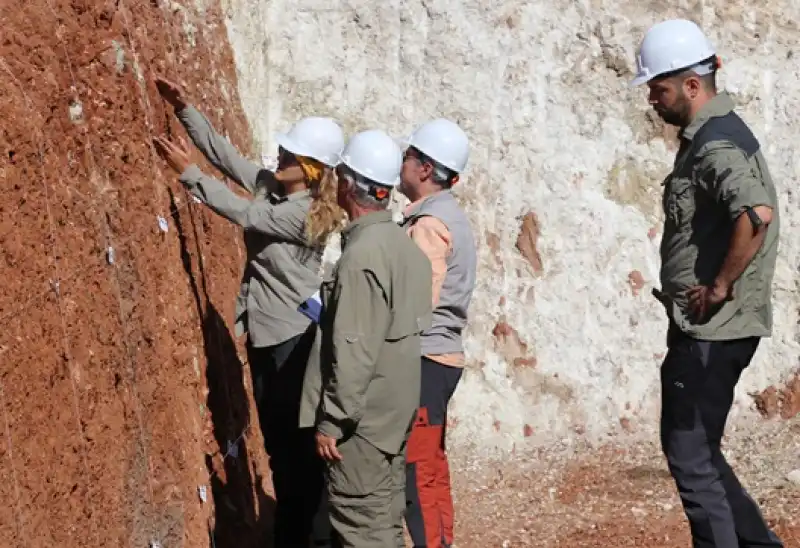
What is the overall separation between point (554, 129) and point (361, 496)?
4.71m

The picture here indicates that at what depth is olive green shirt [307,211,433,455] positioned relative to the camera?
11.5 ft

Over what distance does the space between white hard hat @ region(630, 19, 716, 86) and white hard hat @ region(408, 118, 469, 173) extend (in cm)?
91

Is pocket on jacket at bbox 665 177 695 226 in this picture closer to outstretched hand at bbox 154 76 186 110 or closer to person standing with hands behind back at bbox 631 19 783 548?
person standing with hands behind back at bbox 631 19 783 548

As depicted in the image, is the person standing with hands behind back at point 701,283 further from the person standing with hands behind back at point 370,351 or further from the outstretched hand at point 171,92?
the outstretched hand at point 171,92

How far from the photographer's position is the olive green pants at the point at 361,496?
3.63 m

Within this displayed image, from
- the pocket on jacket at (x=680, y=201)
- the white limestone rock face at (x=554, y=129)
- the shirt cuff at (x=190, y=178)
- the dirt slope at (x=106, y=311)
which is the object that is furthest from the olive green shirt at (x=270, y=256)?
the white limestone rock face at (x=554, y=129)

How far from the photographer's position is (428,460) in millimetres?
4582

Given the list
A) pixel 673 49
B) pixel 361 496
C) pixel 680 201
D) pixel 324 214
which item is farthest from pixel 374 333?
pixel 673 49

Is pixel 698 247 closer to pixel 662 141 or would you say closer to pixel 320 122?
pixel 320 122

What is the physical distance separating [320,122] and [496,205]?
360cm

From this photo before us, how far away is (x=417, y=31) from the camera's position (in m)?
7.84

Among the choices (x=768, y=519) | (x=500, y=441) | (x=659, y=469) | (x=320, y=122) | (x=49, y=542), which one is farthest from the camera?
(x=500, y=441)

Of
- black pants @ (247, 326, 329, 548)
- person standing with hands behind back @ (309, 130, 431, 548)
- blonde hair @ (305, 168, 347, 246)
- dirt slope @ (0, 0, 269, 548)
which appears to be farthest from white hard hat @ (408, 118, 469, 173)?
dirt slope @ (0, 0, 269, 548)

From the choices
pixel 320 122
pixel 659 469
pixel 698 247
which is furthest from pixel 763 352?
pixel 320 122
